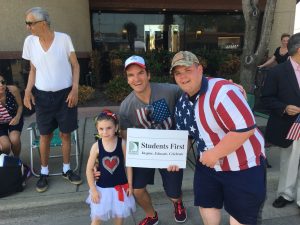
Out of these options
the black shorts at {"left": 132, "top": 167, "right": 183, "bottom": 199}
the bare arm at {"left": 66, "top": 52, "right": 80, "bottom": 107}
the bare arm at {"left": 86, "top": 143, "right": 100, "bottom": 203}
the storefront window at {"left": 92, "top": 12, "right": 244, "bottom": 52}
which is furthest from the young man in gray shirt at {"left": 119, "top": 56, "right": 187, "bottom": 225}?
the storefront window at {"left": 92, "top": 12, "right": 244, "bottom": 52}

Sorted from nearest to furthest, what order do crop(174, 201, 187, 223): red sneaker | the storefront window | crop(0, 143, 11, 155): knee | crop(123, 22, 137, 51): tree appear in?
crop(174, 201, 187, 223): red sneaker, crop(0, 143, 11, 155): knee, the storefront window, crop(123, 22, 137, 51): tree

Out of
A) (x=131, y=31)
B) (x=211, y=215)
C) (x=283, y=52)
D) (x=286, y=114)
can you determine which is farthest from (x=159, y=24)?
(x=211, y=215)

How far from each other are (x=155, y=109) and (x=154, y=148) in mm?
342

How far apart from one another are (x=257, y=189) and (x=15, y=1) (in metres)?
7.18

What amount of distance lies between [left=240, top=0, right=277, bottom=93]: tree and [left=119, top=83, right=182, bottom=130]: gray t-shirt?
309 cm

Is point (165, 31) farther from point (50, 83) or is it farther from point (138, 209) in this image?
point (138, 209)

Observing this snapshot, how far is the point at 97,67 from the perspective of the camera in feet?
30.5

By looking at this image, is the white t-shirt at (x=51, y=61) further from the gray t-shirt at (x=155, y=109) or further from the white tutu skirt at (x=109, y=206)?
the white tutu skirt at (x=109, y=206)

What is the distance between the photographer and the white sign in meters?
2.63

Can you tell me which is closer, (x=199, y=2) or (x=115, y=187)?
(x=115, y=187)

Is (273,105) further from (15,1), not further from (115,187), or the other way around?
(15,1)

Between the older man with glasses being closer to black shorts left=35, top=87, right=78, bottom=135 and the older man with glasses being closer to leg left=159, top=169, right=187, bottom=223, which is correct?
black shorts left=35, top=87, right=78, bottom=135

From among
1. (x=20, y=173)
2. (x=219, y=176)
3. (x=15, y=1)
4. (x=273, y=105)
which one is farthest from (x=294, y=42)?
(x=15, y=1)

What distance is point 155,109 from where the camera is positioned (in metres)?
2.80
